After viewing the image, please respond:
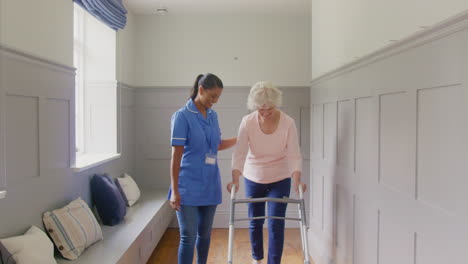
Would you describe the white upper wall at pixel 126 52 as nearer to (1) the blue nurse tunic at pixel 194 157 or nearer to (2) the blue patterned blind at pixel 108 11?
(2) the blue patterned blind at pixel 108 11

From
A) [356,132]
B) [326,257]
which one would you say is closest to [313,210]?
[326,257]

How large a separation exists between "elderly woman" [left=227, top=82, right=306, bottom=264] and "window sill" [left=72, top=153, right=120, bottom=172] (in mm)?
1221

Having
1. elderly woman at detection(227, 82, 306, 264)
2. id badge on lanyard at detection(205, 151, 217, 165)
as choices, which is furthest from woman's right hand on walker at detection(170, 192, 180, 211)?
elderly woman at detection(227, 82, 306, 264)

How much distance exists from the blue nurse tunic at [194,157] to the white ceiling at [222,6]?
2303mm

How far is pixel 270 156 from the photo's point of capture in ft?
8.97

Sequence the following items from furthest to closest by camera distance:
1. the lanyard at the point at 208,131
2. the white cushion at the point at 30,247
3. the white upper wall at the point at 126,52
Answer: the white upper wall at the point at 126,52 < the lanyard at the point at 208,131 < the white cushion at the point at 30,247

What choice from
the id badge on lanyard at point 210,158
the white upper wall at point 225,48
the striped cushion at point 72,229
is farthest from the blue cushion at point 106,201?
the white upper wall at point 225,48

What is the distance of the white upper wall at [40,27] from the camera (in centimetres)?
210

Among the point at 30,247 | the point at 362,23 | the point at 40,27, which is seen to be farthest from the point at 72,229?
the point at 362,23

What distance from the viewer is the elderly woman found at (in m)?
2.71

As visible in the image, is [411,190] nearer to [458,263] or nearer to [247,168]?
[458,263]

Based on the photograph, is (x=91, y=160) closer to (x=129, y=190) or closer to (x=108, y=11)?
(x=129, y=190)

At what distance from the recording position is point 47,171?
2582mm

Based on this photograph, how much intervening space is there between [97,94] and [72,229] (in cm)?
185
